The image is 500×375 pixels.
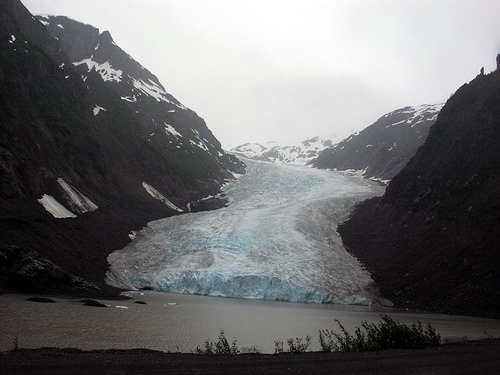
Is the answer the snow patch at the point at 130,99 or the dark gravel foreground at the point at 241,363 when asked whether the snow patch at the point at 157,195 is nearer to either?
the snow patch at the point at 130,99

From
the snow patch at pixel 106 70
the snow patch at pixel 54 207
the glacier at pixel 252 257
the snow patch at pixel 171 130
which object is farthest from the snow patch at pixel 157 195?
the snow patch at pixel 106 70

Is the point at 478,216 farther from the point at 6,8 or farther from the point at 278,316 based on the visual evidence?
the point at 6,8

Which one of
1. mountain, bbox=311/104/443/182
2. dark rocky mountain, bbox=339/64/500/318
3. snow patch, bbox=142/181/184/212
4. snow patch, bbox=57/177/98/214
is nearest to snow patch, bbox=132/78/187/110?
snow patch, bbox=142/181/184/212

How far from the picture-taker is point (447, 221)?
31312 millimetres

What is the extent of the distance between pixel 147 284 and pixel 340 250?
50.8 ft

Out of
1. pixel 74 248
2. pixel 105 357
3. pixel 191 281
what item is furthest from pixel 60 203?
pixel 105 357

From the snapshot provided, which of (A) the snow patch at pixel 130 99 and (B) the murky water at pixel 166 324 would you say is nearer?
(B) the murky water at pixel 166 324

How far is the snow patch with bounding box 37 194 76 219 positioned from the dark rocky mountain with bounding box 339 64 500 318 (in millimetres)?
22009

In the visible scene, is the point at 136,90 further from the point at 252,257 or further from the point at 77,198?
the point at 252,257

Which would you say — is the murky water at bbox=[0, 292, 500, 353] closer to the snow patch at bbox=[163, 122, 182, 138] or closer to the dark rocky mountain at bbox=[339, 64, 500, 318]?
the dark rocky mountain at bbox=[339, 64, 500, 318]

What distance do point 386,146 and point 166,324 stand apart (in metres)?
74.7

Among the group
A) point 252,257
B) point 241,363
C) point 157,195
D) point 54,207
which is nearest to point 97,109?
point 157,195

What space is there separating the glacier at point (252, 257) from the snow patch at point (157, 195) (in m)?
4.16

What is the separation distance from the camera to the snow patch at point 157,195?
4628cm
